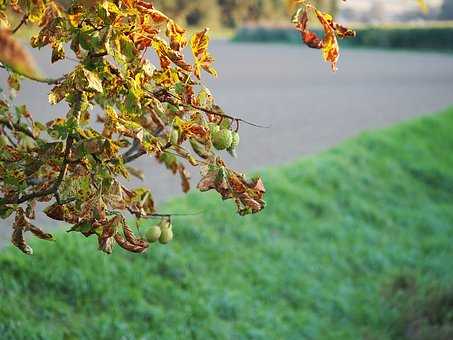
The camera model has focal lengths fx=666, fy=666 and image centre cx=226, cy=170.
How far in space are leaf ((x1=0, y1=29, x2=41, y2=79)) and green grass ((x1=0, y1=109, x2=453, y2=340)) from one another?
2551 millimetres

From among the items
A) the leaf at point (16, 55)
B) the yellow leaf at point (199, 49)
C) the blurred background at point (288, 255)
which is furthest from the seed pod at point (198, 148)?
the leaf at point (16, 55)

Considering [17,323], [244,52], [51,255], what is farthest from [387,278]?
[244,52]

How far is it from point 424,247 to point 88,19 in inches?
208

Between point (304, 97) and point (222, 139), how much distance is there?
455 inches

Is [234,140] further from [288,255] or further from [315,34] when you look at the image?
[288,255]

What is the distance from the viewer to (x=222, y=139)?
5.03ft

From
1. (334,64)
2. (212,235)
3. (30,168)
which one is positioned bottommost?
(212,235)

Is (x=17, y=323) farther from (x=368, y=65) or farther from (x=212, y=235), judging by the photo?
(x=368, y=65)

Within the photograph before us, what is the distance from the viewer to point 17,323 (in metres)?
3.13

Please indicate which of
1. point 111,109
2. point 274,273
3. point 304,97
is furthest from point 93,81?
point 304,97

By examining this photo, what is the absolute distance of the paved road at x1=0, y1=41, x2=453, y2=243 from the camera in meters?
8.30

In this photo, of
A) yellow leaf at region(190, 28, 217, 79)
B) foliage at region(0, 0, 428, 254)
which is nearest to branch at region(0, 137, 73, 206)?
foliage at region(0, 0, 428, 254)

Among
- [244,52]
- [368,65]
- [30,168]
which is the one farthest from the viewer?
[244,52]

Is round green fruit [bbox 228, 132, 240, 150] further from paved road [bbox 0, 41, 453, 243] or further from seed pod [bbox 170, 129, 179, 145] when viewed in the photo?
paved road [bbox 0, 41, 453, 243]
